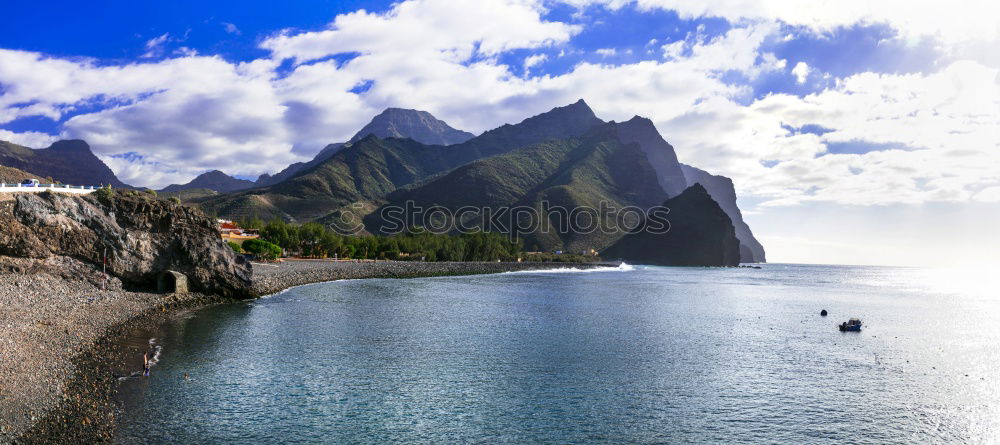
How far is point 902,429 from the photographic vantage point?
28359mm

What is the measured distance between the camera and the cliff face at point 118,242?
192ft

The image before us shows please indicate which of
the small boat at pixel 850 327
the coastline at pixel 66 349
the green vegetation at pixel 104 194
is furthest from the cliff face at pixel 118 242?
the small boat at pixel 850 327

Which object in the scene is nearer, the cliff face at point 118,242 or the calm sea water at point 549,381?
the calm sea water at point 549,381

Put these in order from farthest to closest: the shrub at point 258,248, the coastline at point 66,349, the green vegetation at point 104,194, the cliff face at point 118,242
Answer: the shrub at point 258,248
the green vegetation at point 104,194
the cliff face at point 118,242
the coastline at point 66,349

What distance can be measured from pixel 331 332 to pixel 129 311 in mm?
21181

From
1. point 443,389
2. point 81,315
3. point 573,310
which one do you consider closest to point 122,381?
point 443,389

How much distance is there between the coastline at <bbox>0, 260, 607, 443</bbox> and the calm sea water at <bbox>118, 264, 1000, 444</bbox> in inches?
73.5

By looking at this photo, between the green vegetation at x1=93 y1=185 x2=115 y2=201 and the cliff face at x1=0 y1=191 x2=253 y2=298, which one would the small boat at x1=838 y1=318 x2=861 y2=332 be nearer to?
the cliff face at x1=0 y1=191 x2=253 y2=298

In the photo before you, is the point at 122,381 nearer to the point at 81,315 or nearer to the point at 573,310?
the point at 81,315

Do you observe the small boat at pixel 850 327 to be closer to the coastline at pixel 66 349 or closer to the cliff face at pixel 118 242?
the coastline at pixel 66 349

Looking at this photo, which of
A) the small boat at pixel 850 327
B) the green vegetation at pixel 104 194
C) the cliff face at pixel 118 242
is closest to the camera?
the cliff face at pixel 118 242

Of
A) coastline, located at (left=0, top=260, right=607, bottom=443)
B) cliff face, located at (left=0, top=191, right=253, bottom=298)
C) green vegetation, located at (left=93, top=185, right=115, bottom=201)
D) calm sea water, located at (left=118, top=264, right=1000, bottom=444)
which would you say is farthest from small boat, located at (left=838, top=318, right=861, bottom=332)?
green vegetation, located at (left=93, top=185, right=115, bottom=201)

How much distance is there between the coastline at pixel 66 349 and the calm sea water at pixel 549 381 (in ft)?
6.12

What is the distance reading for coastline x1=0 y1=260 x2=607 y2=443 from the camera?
2333 centimetres
